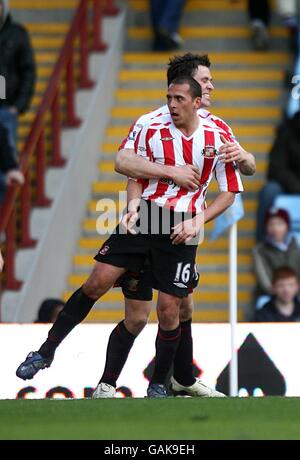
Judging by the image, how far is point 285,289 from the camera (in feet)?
43.3

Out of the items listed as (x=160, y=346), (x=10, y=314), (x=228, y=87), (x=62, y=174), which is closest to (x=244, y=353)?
(x=160, y=346)

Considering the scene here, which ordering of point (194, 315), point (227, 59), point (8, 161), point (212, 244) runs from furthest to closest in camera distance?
point (227, 59)
point (212, 244)
point (194, 315)
point (8, 161)

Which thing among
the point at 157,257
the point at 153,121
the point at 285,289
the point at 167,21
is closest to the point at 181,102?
the point at 153,121

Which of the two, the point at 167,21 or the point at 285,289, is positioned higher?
the point at 167,21

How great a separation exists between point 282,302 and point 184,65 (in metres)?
3.82

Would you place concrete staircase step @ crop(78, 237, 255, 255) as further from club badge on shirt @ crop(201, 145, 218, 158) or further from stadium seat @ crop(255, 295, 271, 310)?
club badge on shirt @ crop(201, 145, 218, 158)

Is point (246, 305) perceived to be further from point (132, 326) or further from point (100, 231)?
Answer: point (132, 326)

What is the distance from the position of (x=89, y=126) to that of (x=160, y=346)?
19.4 feet

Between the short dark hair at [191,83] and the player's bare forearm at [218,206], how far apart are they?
2.05 ft

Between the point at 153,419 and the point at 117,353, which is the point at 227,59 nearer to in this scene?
the point at 117,353

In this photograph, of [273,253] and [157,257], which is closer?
[157,257]

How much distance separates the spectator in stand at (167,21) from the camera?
16.2 meters

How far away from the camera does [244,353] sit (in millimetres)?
11320

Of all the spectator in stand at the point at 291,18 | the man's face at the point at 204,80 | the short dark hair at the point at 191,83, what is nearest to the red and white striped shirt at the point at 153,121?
the man's face at the point at 204,80
